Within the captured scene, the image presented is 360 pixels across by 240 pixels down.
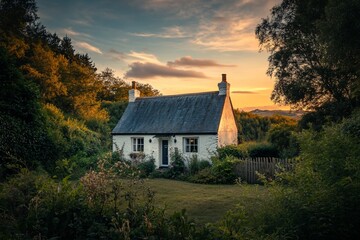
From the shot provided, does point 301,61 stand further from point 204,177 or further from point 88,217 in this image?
point 88,217

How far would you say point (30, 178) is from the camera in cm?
803

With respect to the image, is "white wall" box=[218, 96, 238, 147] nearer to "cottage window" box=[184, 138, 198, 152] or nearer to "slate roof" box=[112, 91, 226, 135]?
"slate roof" box=[112, 91, 226, 135]

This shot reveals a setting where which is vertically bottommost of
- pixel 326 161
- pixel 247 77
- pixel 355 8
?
pixel 326 161

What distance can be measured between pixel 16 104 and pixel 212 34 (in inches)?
387

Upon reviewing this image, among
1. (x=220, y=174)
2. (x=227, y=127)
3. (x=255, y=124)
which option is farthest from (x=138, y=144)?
(x=255, y=124)

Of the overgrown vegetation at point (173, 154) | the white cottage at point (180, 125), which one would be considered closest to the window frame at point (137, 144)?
the white cottage at point (180, 125)

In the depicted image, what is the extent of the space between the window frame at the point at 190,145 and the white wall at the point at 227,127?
5.60 ft

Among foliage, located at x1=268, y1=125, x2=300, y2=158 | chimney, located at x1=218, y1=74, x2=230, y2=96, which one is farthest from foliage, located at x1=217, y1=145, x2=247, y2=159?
chimney, located at x1=218, y1=74, x2=230, y2=96

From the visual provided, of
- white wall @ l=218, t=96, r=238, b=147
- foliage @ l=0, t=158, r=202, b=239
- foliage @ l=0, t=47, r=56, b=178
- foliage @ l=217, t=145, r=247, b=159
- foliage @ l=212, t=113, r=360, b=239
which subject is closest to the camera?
foliage @ l=212, t=113, r=360, b=239

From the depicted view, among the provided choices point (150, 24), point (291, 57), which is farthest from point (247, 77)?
point (150, 24)

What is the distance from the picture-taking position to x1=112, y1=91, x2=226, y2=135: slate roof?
69.1 feet

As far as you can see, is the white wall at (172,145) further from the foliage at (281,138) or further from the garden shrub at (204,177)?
the foliage at (281,138)

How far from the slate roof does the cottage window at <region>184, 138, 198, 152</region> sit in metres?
0.75

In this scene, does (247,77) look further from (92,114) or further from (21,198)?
(92,114)
